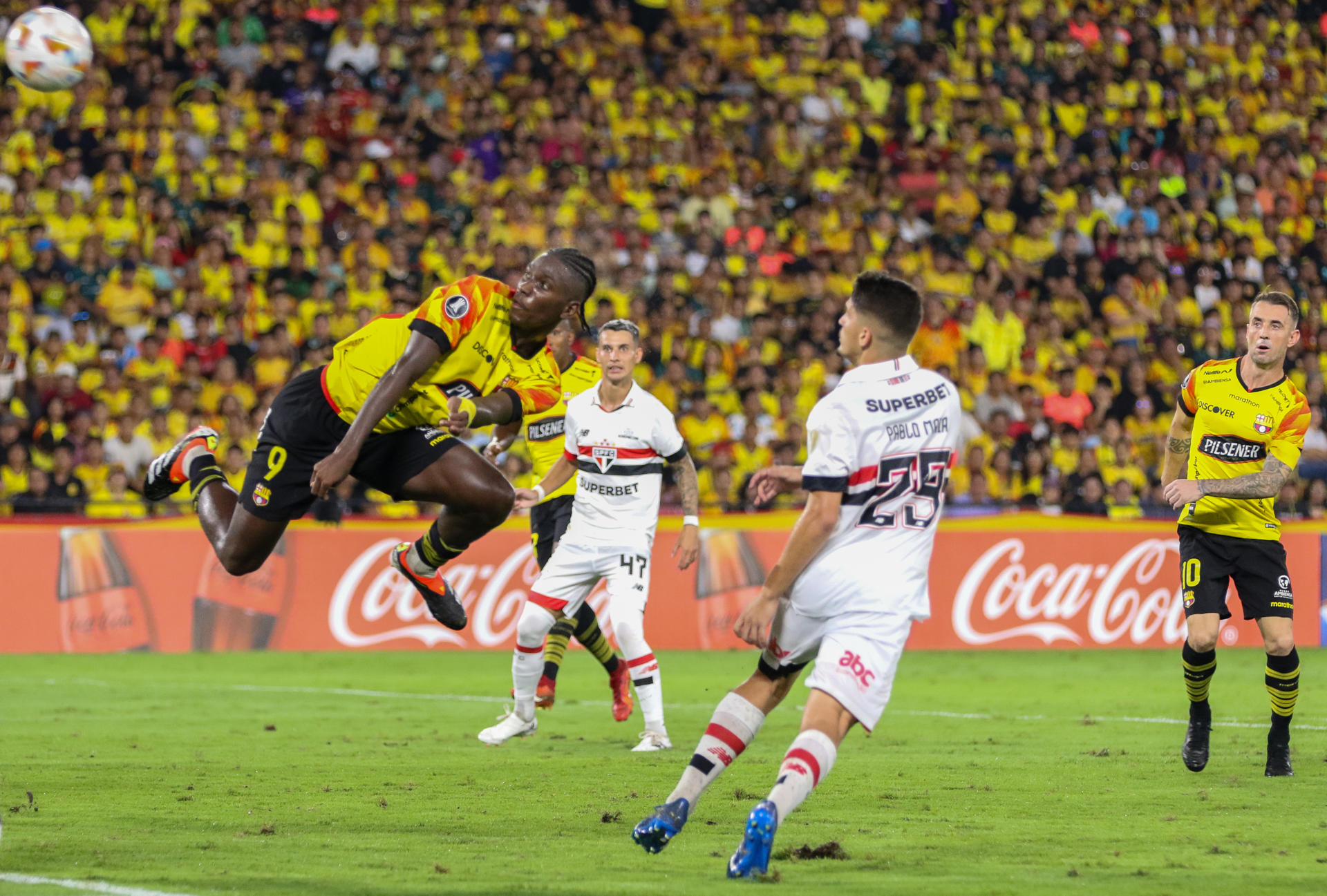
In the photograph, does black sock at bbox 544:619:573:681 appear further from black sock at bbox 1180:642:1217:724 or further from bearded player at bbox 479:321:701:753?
black sock at bbox 1180:642:1217:724

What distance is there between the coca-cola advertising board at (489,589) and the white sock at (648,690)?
5.84 metres

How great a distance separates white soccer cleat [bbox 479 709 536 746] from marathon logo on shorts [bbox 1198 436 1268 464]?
4.51 m

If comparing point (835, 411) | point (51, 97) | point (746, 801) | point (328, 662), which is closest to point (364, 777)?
point (746, 801)

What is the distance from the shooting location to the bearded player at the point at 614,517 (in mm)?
9961

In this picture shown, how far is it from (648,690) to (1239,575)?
11.8 feet

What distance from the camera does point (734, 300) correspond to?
2014 cm

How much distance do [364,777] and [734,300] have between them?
12.5 meters

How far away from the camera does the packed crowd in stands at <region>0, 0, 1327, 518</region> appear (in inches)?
718

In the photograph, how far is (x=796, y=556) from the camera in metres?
5.60

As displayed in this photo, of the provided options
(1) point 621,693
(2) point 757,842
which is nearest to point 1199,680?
(1) point 621,693

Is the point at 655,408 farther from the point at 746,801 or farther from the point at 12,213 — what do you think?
the point at 12,213

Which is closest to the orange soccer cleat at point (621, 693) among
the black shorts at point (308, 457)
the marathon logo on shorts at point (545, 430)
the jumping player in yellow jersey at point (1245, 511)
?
the marathon logo on shorts at point (545, 430)

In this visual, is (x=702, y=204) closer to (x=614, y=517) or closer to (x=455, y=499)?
(x=614, y=517)

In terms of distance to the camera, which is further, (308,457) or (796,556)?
(308,457)
